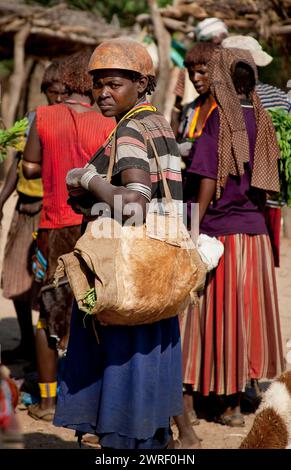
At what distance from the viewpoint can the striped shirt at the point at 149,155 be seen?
10.6 ft

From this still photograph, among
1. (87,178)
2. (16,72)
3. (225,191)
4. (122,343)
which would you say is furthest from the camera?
(16,72)

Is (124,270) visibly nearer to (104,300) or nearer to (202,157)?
(104,300)

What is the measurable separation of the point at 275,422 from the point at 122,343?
68 centimetres

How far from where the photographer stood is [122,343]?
3.41m

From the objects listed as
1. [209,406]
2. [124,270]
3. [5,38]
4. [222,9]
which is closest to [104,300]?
[124,270]

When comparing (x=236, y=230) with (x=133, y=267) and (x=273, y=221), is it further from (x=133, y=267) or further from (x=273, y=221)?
(x=133, y=267)

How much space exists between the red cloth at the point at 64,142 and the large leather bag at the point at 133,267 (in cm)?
145

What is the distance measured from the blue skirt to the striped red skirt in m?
1.41

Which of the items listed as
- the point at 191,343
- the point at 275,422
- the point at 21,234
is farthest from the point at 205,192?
the point at 275,422

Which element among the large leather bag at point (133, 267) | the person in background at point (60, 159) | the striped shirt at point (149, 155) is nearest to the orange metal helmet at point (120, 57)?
the striped shirt at point (149, 155)

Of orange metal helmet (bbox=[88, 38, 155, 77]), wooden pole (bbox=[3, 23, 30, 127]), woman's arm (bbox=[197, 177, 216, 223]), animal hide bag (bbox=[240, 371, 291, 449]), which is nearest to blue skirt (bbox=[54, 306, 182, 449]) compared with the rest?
animal hide bag (bbox=[240, 371, 291, 449])

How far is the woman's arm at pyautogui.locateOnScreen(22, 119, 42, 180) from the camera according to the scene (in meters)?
4.86

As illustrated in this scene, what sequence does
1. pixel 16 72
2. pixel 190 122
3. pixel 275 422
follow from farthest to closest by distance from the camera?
pixel 16 72
pixel 190 122
pixel 275 422

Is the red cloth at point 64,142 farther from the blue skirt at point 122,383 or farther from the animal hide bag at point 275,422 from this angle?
the animal hide bag at point 275,422
